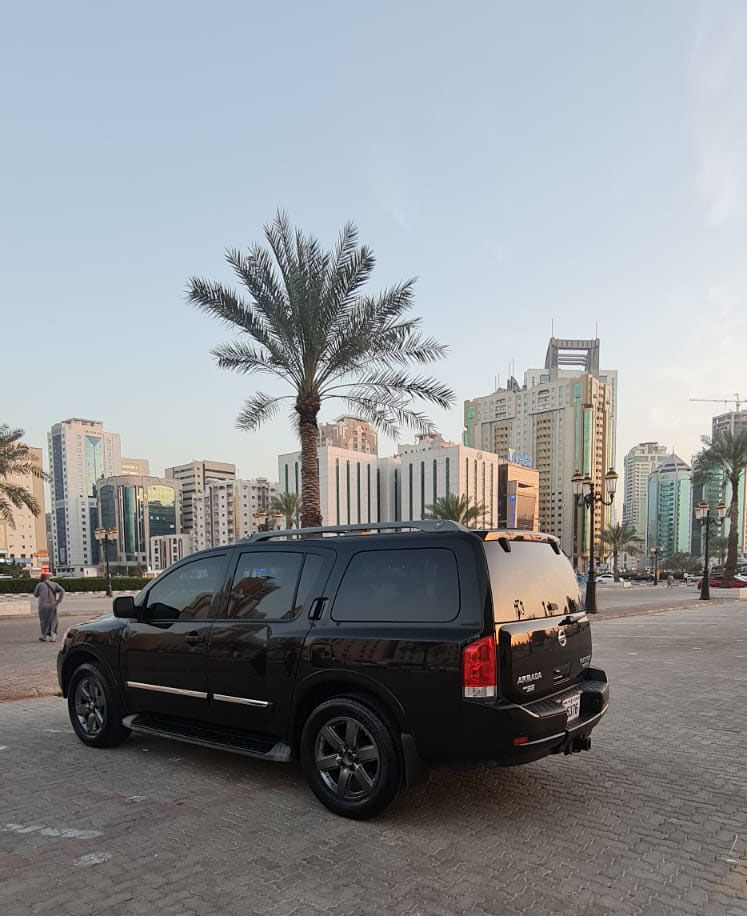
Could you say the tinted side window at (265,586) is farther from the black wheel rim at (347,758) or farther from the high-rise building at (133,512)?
the high-rise building at (133,512)

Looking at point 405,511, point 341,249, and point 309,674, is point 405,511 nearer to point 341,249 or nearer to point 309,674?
point 341,249

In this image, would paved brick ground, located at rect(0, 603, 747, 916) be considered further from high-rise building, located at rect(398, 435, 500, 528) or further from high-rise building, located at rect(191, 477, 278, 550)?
high-rise building, located at rect(191, 477, 278, 550)

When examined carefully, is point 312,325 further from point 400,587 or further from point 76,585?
point 76,585

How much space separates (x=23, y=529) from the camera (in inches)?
5910

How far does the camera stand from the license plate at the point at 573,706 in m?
3.90

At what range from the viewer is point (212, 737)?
4.57m

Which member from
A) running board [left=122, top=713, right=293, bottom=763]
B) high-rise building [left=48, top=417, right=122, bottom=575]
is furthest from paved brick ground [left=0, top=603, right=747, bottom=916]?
high-rise building [left=48, top=417, right=122, bottom=575]

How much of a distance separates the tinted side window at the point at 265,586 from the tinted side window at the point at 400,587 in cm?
46

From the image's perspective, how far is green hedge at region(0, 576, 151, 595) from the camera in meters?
32.1

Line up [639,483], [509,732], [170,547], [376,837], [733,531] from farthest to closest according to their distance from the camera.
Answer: [639,483] → [170,547] → [733,531] → [376,837] → [509,732]

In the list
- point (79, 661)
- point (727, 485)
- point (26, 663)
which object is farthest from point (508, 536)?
point (727, 485)

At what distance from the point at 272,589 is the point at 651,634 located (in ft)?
42.9

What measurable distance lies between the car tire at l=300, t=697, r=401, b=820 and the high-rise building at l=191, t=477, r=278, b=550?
148m

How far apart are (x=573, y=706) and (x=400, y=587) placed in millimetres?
1433
